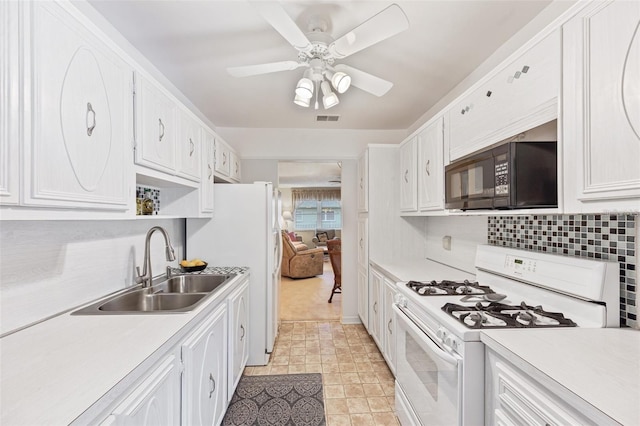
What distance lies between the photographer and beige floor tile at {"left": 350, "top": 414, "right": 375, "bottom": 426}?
6.29 ft

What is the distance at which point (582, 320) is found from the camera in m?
1.20

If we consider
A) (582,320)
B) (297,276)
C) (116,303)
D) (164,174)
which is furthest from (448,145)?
(297,276)

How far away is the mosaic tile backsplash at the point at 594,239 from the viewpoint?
1.14 meters

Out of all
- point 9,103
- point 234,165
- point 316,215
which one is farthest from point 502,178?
point 316,215

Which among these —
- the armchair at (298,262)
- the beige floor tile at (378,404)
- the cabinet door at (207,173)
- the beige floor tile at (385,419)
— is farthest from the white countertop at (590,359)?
the armchair at (298,262)

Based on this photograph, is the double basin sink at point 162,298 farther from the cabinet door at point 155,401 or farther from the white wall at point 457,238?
the white wall at point 457,238

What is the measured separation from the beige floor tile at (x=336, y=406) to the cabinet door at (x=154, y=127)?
192cm

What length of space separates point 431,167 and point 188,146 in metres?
1.81

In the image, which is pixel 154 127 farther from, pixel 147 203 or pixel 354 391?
pixel 354 391

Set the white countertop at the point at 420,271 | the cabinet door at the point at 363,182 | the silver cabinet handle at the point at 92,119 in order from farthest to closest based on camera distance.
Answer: the cabinet door at the point at 363,182 < the white countertop at the point at 420,271 < the silver cabinet handle at the point at 92,119

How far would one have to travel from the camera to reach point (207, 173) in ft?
8.11

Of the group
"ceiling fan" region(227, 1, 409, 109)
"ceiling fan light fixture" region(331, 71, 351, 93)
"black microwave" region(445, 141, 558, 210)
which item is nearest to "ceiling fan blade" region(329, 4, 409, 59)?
"ceiling fan" region(227, 1, 409, 109)

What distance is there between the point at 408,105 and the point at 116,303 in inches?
115

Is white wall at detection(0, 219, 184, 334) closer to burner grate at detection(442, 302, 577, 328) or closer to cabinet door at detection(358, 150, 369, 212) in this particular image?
burner grate at detection(442, 302, 577, 328)
